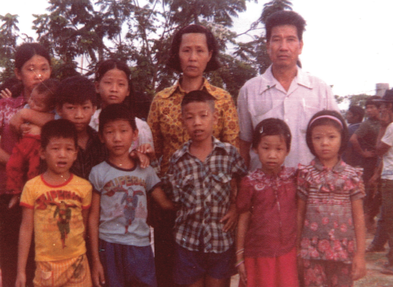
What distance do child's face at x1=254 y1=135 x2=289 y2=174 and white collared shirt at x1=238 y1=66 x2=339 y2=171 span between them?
24 cm

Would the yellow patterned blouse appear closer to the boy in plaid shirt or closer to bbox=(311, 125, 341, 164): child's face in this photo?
the boy in plaid shirt

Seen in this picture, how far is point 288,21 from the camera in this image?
104 inches

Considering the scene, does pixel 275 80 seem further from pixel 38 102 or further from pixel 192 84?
pixel 38 102

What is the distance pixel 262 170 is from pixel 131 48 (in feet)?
23.7

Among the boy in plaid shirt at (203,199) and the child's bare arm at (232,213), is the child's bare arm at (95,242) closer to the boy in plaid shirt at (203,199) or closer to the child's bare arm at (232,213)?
the boy in plaid shirt at (203,199)

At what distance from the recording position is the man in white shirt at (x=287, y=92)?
2.62 meters

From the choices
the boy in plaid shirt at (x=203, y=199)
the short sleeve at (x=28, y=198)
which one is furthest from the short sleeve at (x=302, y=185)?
the short sleeve at (x=28, y=198)

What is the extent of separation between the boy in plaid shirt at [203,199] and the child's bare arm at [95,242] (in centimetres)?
45

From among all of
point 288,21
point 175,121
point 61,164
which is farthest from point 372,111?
point 61,164

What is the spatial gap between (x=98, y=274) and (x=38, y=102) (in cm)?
120

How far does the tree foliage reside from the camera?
7262mm

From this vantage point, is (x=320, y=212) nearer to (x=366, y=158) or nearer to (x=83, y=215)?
(x=83, y=215)

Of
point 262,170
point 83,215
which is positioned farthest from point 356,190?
point 83,215

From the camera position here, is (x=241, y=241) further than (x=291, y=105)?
No
